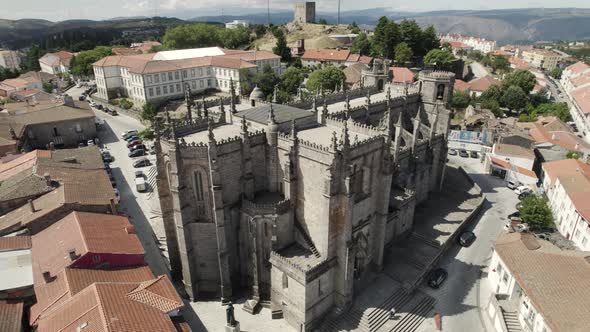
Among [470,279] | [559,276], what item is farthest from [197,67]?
[559,276]

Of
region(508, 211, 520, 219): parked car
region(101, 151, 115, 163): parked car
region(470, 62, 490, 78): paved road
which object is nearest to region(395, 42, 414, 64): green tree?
region(470, 62, 490, 78): paved road

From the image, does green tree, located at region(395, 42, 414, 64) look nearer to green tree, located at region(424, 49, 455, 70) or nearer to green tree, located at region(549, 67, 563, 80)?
green tree, located at region(424, 49, 455, 70)

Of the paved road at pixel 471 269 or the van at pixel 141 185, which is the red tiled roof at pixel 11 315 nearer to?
the van at pixel 141 185

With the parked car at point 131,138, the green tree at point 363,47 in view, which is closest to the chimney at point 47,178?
the parked car at point 131,138

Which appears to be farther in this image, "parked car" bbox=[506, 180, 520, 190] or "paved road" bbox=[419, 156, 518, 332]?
"parked car" bbox=[506, 180, 520, 190]

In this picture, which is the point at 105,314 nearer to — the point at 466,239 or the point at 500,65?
the point at 466,239

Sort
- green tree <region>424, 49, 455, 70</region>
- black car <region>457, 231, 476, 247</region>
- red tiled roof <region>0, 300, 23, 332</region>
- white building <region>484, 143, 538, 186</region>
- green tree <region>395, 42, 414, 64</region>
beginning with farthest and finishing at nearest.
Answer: green tree <region>424, 49, 455, 70</region>
green tree <region>395, 42, 414, 64</region>
white building <region>484, 143, 538, 186</region>
black car <region>457, 231, 476, 247</region>
red tiled roof <region>0, 300, 23, 332</region>
